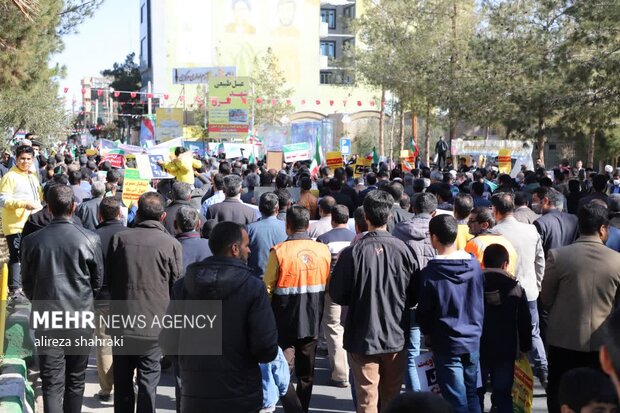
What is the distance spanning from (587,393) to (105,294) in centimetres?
432

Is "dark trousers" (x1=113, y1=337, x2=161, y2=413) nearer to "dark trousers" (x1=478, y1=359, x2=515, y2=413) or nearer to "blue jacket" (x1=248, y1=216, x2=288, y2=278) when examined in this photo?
"blue jacket" (x1=248, y1=216, x2=288, y2=278)

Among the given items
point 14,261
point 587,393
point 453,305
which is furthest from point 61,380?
point 14,261

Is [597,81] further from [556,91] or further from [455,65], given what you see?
[455,65]

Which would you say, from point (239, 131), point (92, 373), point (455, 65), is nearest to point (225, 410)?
point (92, 373)

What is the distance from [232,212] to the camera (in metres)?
9.41

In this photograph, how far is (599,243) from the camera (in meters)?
5.58

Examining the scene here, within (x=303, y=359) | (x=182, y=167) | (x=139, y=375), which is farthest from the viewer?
(x=182, y=167)

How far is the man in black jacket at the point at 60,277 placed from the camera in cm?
580

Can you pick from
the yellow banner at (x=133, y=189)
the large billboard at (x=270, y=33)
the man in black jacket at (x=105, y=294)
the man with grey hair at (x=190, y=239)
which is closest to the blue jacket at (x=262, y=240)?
the man with grey hair at (x=190, y=239)

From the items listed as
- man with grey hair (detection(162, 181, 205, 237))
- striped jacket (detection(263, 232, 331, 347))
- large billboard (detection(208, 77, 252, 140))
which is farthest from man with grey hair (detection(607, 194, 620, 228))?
large billboard (detection(208, 77, 252, 140))

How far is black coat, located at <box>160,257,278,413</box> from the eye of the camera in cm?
434

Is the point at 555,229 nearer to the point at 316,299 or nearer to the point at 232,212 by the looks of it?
the point at 316,299

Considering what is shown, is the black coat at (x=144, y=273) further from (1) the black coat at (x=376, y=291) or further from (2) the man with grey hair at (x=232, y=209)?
(2) the man with grey hair at (x=232, y=209)

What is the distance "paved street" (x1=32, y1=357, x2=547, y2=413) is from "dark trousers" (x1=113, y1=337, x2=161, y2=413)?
1143 millimetres
